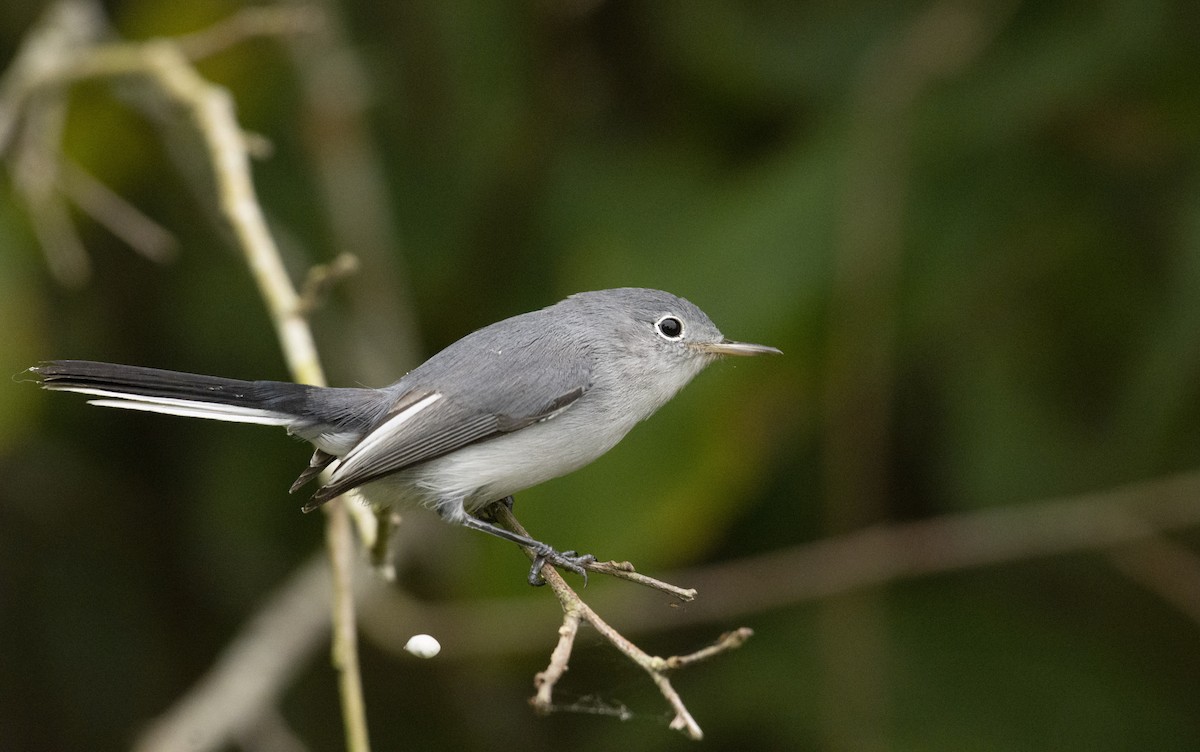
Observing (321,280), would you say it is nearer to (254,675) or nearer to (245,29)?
(245,29)

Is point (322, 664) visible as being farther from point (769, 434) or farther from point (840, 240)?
point (840, 240)

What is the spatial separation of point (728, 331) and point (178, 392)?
1.56m

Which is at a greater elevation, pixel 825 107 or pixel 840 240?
pixel 825 107

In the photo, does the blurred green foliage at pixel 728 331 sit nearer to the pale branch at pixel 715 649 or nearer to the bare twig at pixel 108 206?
the bare twig at pixel 108 206

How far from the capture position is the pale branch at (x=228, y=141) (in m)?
2.30

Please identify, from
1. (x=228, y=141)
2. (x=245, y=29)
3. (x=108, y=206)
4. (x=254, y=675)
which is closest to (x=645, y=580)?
(x=228, y=141)

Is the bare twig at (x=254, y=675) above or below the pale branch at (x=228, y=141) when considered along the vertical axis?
below

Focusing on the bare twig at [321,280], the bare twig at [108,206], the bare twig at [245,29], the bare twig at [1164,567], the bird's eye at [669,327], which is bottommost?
the bare twig at [1164,567]

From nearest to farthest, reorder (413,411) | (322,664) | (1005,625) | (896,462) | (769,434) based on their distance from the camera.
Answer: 1. (413,411)
2. (769,434)
3. (1005,625)
4. (896,462)
5. (322,664)

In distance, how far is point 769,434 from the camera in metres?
3.63

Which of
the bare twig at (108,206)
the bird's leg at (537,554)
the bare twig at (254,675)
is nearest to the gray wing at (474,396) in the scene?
the bird's leg at (537,554)

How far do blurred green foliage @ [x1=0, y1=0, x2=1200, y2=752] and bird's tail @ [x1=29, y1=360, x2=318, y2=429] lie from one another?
3.49 ft

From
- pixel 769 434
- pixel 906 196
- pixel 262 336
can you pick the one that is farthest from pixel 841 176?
pixel 262 336

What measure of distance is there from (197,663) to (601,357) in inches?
114
